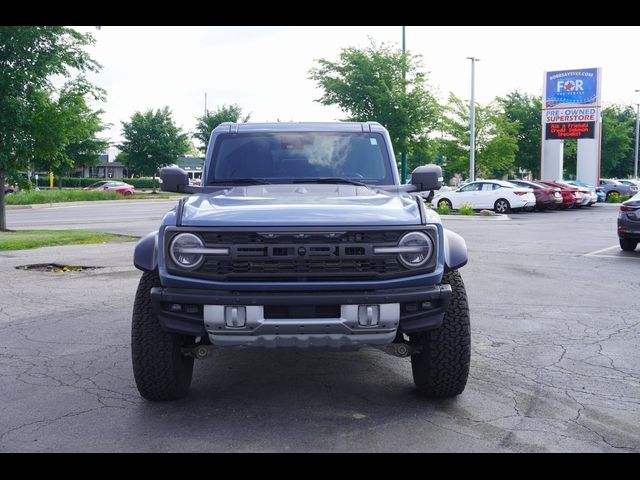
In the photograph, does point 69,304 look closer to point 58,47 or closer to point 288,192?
point 288,192

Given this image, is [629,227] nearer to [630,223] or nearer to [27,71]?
[630,223]

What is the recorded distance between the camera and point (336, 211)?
175 inches

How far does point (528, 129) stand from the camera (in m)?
55.0

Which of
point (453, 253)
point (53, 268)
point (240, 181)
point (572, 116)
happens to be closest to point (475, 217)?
point (572, 116)

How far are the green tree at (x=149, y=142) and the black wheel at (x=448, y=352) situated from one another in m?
52.5

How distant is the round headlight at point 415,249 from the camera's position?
4.35m

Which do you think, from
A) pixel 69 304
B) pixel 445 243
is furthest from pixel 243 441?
pixel 69 304

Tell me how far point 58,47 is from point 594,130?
30786mm

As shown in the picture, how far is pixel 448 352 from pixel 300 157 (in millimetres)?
2239

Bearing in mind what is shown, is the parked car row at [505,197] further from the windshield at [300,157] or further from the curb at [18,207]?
the windshield at [300,157]

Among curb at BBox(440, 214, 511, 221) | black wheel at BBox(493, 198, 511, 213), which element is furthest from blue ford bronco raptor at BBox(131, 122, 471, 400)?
black wheel at BBox(493, 198, 511, 213)

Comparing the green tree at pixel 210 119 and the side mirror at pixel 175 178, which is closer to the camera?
the side mirror at pixel 175 178

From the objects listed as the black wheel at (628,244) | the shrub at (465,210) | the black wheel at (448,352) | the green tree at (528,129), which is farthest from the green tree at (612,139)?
the black wheel at (448,352)

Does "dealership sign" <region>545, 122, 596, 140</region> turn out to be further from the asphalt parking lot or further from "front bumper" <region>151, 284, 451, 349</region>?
"front bumper" <region>151, 284, 451, 349</region>
